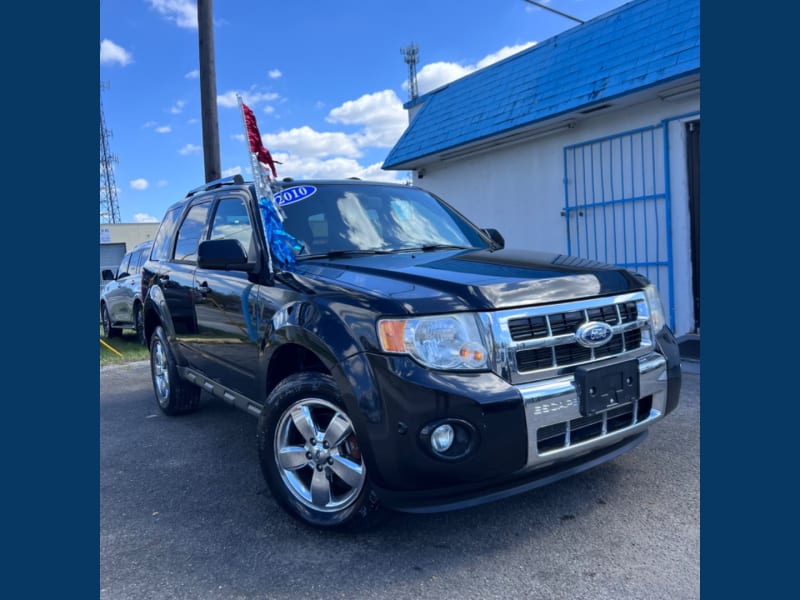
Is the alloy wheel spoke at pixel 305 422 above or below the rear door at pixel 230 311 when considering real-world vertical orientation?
below

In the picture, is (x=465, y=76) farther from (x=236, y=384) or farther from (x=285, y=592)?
(x=285, y=592)

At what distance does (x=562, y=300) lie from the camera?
2908 mm

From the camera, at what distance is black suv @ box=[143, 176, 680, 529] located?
2.65m

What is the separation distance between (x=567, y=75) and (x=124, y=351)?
850 cm

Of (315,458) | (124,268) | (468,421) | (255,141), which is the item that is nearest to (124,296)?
(124,268)

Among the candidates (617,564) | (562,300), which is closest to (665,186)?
(562,300)

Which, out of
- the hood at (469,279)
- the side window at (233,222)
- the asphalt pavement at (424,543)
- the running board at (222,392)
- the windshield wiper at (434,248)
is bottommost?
the asphalt pavement at (424,543)

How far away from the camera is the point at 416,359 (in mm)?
2670

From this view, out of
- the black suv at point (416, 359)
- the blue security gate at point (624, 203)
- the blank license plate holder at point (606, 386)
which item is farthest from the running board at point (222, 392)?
the blue security gate at point (624, 203)

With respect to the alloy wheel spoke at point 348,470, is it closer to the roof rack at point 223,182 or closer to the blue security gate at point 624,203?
the roof rack at point 223,182

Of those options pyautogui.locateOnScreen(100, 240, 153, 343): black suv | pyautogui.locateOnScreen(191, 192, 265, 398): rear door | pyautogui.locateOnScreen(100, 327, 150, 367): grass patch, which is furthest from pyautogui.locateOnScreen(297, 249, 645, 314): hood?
pyautogui.locateOnScreen(100, 240, 153, 343): black suv

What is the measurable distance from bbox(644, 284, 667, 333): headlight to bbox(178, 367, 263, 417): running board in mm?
2317

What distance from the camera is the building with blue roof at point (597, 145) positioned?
7.45 m

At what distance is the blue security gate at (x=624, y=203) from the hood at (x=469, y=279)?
15.8 ft
